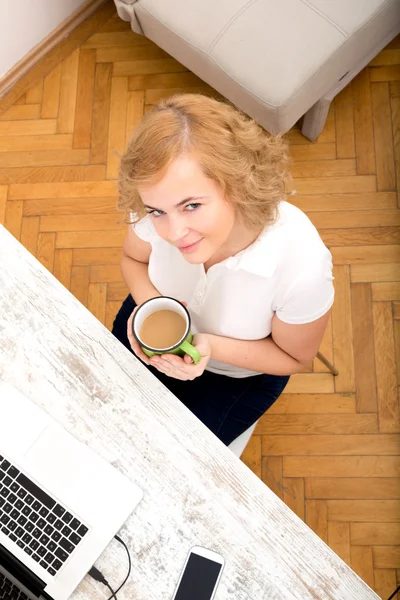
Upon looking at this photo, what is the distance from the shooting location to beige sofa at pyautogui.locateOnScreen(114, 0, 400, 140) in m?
2.10

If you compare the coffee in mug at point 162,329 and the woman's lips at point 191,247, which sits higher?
the woman's lips at point 191,247

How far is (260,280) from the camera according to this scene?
137 centimetres

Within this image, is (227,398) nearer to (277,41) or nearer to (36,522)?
(36,522)

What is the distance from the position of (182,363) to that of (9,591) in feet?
1.68

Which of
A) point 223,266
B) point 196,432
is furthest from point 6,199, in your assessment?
point 196,432

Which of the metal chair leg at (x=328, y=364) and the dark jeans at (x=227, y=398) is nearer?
the dark jeans at (x=227, y=398)

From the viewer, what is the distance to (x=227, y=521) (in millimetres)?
1216

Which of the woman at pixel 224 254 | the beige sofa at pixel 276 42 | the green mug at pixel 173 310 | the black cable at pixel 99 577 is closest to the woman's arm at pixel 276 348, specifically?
the woman at pixel 224 254

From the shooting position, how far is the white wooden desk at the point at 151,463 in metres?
1.18

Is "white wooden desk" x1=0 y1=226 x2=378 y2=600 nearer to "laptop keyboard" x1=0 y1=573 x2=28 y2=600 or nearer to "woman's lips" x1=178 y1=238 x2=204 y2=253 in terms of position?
"laptop keyboard" x1=0 y1=573 x2=28 y2=600

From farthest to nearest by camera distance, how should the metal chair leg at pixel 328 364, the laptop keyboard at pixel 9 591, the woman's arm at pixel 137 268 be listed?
the metal chair leg at pixel 328 364
the woman's arm at pixel 137 268
the laptop keyboard at pixel 9 591

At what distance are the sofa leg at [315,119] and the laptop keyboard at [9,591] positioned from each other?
1.87 meters

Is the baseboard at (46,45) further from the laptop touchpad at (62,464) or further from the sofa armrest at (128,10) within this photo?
the laptop touchpad at (62,464)

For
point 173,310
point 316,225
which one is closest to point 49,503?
point 173,310
